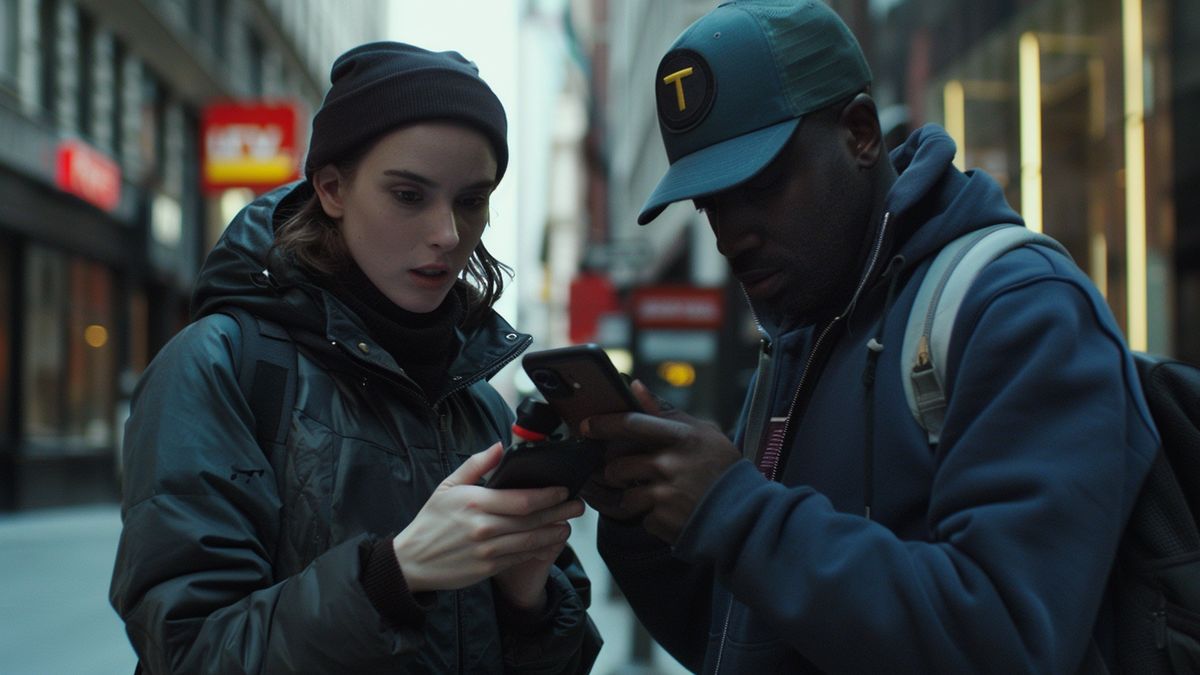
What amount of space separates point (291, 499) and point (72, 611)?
8.43 m

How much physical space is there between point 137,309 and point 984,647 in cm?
2498

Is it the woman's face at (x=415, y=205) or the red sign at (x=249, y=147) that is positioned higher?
the red sign at (x=249, y=147)

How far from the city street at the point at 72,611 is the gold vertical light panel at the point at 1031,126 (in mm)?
5257

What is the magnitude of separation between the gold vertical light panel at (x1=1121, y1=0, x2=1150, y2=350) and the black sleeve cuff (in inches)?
371

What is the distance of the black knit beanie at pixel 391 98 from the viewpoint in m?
2.25

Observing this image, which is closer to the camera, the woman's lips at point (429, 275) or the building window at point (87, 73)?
the woman's lips at point (429, 275)

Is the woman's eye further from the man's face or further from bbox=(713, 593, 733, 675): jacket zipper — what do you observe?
bbox=(713, 593, 733, 675): jacket zipper

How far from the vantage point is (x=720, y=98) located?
6.50 feet

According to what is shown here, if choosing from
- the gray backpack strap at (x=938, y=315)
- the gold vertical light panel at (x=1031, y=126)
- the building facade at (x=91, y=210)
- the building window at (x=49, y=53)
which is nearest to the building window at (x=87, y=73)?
the building facade at (x=91, y=210)

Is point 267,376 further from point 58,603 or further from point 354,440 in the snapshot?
point 58,603

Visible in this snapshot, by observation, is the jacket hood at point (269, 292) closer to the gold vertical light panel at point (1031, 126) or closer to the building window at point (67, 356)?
the gold vertical light panel at point (1031, 126)

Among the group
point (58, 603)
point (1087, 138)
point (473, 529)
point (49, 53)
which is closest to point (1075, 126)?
point (1087, 138)

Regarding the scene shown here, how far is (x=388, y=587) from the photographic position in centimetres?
190

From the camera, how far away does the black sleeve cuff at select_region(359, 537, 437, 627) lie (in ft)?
6.23
